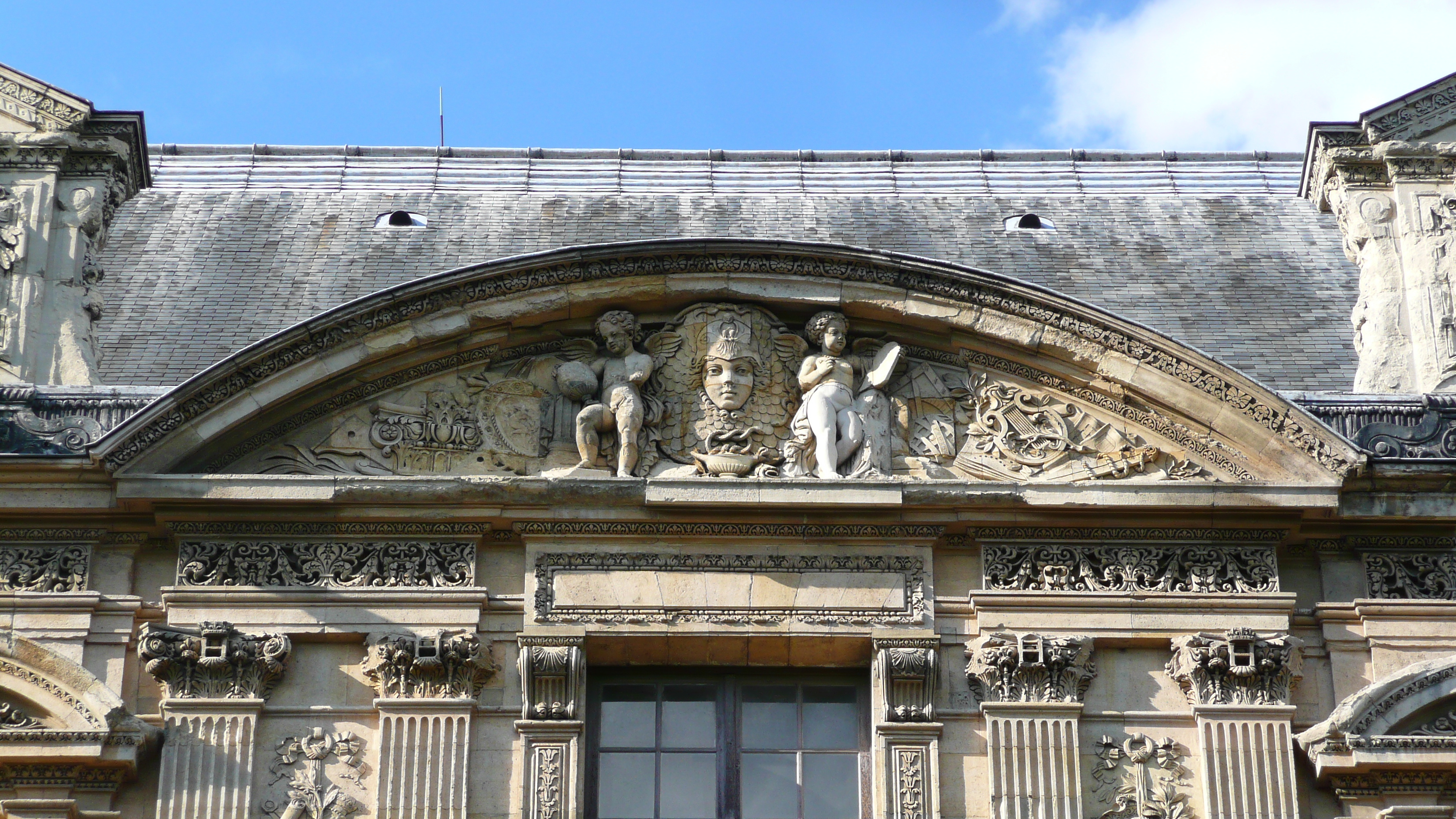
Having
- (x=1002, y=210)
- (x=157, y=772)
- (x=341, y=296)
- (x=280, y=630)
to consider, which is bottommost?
(x=157, y=772)

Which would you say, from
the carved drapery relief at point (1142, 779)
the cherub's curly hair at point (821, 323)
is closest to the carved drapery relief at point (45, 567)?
the cherub's curly hair at point (821, 323)

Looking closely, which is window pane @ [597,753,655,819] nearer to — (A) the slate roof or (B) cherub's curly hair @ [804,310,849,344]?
(B) cherub's curly hair @ [804,310,849,344]

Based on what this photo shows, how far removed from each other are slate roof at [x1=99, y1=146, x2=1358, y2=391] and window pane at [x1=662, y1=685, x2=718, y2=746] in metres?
4.19

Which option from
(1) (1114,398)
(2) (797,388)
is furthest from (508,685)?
(1) (1114,398)

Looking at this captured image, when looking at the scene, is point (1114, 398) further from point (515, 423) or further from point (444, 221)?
point (444, 221)

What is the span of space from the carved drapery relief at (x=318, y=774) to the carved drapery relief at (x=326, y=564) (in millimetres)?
908

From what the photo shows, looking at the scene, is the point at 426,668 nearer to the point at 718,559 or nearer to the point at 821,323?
the point at 718,559

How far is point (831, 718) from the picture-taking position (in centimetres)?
1310

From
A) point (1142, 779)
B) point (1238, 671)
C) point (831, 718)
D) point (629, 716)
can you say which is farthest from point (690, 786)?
point (1238, 671)

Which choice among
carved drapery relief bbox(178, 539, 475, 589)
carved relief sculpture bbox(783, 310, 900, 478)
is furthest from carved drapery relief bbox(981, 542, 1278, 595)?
carved drapery relief bbox(178, 539, 475, 589)

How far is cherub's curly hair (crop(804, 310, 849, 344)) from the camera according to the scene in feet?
45.1

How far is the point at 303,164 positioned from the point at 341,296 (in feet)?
10.2

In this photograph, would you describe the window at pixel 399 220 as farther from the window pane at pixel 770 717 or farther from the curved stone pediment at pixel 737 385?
the window pane at pixel 770 717

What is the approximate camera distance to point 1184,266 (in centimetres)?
1712
